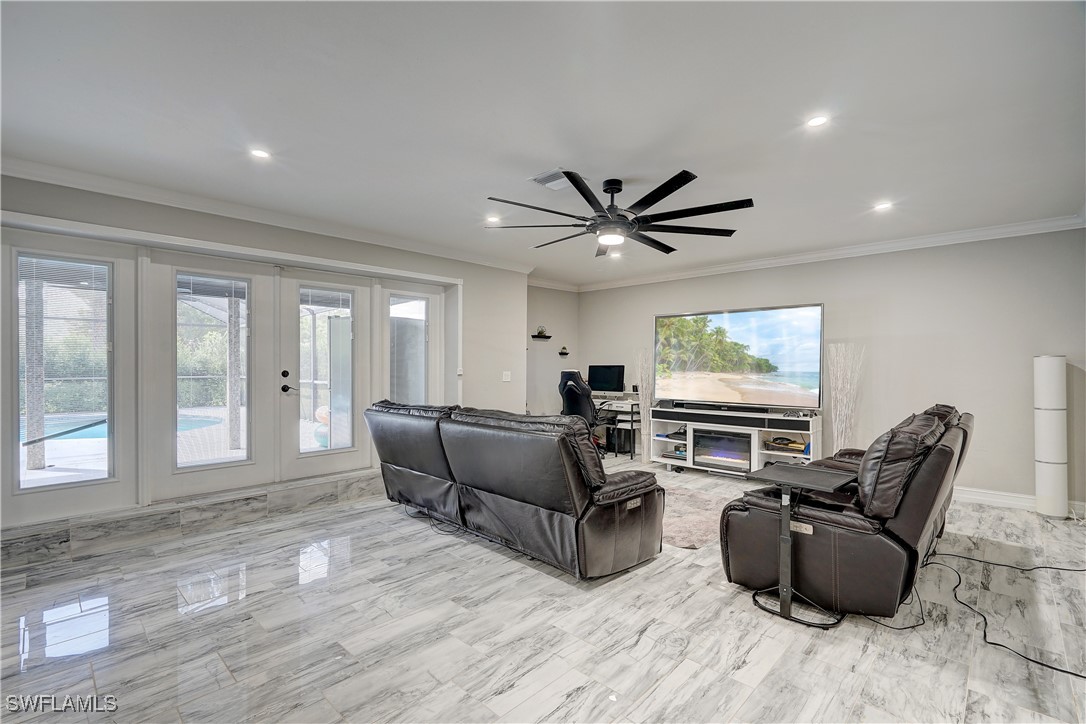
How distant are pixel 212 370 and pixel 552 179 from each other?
3.26 m

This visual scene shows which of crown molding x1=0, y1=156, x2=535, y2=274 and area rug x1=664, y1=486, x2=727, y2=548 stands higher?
crown molding x1=0, y1=156, x2=535, y2=274

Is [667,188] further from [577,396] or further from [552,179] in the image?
[577,396]

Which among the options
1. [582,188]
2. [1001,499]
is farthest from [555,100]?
[1001,499]

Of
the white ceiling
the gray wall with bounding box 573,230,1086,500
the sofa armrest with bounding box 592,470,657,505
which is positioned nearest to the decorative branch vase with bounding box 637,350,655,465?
the gray wall with bounding box 573,230,1086,500

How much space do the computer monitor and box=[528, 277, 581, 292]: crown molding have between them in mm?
1351

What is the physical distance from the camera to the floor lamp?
13.5 feet

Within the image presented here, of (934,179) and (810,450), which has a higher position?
(934,179)

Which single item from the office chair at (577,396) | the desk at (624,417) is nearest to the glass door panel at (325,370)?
the office chair at (577,396)

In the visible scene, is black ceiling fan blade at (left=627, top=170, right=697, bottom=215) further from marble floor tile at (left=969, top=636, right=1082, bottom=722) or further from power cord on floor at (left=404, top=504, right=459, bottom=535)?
power cord on floor at (left=404, top=504, right=459, bottom=535)

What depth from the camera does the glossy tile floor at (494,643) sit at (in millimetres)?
1858

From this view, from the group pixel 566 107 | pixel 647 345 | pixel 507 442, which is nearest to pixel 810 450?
pixel 647 345

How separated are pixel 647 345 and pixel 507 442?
4725 millimetres

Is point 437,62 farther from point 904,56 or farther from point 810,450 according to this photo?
point 810,450

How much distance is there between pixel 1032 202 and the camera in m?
3.81
